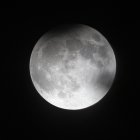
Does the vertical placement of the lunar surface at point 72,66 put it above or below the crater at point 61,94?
above

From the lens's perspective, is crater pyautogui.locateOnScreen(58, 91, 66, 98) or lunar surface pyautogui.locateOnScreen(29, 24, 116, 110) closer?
lunar surface pyautogui.locateOnScreen(29, 24, 116, 110)

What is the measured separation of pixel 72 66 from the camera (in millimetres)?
5664

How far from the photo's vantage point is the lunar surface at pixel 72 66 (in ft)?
18.7

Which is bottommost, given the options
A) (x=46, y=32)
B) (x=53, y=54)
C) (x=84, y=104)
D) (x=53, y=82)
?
(x=84, y=104)

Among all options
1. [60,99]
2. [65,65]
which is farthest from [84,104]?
[65,65]

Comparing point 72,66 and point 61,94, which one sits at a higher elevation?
point 72,66

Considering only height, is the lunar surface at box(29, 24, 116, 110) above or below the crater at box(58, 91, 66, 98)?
above

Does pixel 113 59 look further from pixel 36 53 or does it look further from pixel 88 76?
pixel 36 53

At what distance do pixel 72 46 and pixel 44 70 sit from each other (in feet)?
2.43

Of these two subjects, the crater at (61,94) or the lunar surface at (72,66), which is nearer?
the lunar surface at (72,66)

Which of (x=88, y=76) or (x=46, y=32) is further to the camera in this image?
(x=46, y=32)

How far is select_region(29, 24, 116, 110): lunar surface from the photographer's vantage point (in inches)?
224

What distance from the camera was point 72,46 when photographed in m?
5.73

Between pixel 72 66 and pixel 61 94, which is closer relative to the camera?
pixel 72 66
